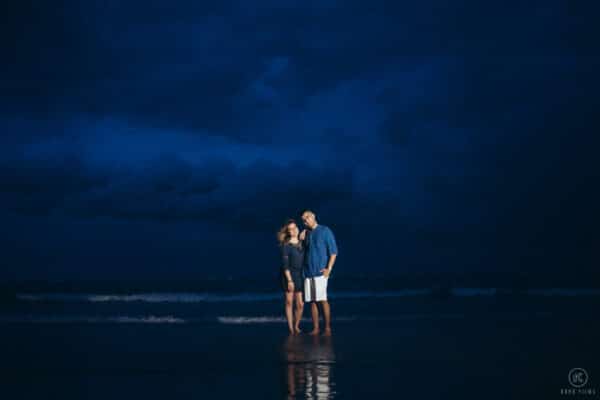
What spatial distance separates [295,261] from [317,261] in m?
0.51

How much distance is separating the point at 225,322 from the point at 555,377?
8.59 m

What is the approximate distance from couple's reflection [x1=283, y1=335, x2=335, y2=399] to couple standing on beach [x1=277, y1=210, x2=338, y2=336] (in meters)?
0.76

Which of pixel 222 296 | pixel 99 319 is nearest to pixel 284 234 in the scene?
pixel 99 319

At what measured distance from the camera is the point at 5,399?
674cm

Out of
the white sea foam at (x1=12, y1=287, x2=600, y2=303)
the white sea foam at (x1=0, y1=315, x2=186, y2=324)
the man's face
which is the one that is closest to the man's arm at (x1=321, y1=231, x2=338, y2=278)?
the man's face

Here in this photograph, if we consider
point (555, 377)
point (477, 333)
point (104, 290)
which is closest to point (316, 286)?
point (477, 333)

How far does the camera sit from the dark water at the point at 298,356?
274 inches

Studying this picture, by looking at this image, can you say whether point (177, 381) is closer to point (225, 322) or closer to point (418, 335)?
point (418, 335)

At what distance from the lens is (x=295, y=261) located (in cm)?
1214

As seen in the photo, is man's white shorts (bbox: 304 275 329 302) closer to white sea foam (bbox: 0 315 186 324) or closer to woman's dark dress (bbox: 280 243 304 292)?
woman's dark dress (bbox: 280 243 304 292)

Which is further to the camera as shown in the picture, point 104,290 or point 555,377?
point 104,290

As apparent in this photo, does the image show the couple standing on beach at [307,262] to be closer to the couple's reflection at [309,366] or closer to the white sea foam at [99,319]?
the couple's reflection at [309,366]

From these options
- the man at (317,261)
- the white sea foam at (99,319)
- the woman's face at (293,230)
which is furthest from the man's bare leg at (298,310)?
the white sea foam at (99,319)

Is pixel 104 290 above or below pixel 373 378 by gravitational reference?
above
